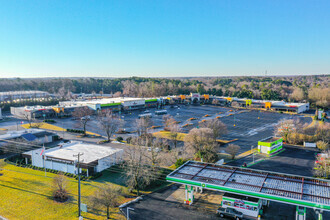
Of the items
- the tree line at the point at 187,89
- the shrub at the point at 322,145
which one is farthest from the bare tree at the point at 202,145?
the tree line at the point at 187,89

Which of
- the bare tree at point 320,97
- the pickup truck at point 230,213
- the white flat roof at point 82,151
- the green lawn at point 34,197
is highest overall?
the bare tree at point 320,97

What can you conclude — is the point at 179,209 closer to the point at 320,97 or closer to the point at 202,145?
the point at 202,145

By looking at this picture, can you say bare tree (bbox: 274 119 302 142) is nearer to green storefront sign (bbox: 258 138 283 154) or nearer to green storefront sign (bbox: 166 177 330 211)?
green storefront sign (bbox: 258 138 283 154)

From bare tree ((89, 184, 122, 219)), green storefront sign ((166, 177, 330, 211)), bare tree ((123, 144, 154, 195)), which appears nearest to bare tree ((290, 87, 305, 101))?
bare tree ((123, 144, 154, 195))

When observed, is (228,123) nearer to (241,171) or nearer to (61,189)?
(241,171)

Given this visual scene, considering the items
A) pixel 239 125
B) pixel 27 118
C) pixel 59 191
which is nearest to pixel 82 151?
pixel 59 191

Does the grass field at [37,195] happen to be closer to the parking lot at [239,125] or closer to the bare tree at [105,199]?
the bare tree at [105,199]

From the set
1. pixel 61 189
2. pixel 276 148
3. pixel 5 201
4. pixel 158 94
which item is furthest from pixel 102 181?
pixel 158 94
